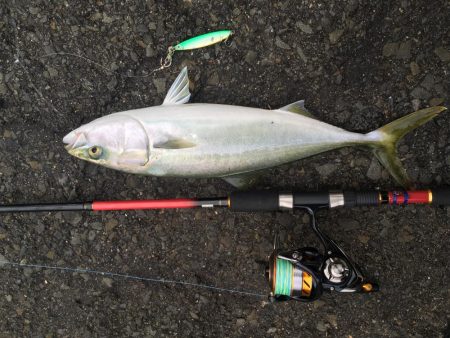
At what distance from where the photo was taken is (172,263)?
8.86 feet

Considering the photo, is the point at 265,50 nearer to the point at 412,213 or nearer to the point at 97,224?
the point at 412,213

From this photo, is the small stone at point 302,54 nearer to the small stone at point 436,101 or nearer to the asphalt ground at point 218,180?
the asphalt ground at point 218,180

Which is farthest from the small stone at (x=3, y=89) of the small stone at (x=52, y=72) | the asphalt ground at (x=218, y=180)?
the small stone at (x=52, y=72)

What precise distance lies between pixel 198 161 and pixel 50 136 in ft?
3.99

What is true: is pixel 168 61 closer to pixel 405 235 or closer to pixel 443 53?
pixel 443 53

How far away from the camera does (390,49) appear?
7.77 feet

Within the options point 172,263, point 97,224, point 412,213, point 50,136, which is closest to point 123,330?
point 172,263

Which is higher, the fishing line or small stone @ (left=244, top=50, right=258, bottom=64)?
small stone @ (left=244, top=50, right=258, bottom=64)

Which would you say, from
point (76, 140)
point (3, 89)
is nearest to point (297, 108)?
point (76, 140)

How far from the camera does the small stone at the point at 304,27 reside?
2400 mm

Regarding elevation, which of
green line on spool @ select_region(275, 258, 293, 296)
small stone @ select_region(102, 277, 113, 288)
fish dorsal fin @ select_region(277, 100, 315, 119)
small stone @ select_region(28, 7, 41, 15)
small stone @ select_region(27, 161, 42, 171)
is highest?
small stone @ select_region(28, 7, 41, 15)

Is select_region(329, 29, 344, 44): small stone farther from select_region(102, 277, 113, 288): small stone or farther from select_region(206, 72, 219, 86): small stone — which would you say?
select_region(102, 277, 113, 288): small stone

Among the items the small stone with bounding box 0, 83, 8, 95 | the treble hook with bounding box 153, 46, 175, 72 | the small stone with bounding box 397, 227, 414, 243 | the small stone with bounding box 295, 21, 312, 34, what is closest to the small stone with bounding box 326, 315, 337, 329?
the small stone with bounding box 397, 227, 414, 243

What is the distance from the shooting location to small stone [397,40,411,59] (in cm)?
235
